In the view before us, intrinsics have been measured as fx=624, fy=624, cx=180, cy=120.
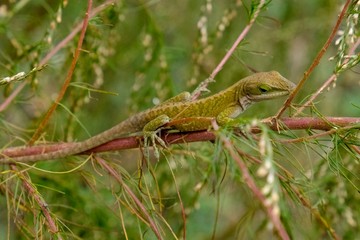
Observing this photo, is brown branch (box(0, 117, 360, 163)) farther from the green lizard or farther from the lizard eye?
the lizard eye

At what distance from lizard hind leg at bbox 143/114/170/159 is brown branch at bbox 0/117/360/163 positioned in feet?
0.12

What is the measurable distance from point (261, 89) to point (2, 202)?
152 centimetres

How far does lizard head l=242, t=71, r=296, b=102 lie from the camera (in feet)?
8.74

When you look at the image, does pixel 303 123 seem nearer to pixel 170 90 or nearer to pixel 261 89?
pixel 261 89

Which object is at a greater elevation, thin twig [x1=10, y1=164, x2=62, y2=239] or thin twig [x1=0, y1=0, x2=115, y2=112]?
thin twig [x1=0, y1=0, x2=115, y2=112]

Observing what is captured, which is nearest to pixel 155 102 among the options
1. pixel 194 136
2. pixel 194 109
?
pixel 194 109

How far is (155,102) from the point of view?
3.50 m

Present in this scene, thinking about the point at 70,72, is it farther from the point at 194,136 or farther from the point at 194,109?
the point at 194,109

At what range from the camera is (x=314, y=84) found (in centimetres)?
438

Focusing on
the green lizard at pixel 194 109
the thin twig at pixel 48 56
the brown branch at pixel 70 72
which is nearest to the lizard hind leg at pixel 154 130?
the green lizard at pixel 194 109

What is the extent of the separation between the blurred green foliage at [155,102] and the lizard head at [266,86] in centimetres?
12

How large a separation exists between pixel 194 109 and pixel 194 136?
43 cm

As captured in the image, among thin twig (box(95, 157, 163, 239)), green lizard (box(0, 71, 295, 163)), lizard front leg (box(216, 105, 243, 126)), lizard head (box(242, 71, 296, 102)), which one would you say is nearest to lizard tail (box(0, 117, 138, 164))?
green lizard (box(0, 71, 295, 163))

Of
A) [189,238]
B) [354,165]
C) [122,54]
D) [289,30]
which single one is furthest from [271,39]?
[354,165]
